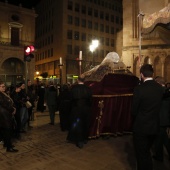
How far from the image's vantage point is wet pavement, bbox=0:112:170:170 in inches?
208

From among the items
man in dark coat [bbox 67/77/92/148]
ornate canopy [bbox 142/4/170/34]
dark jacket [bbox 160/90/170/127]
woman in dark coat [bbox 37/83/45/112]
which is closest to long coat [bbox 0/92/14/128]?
man in dark coat [bbox 67/77/92/148]

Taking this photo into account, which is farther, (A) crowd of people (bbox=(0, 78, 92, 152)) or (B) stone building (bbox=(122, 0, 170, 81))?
(B) stone building (bbox=(122, 0, 170, 81))

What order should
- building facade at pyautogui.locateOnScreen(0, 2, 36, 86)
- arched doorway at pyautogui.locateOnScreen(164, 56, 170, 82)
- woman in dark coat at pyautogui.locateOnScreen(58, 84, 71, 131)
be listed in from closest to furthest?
woman in dark coat at pyautogui.locateOnScreen(58, 84, 71, 131) < arched doorway at pyautogui.locateOnScreen(164, 56, 170, 82) < building facade at pyautogui.locateOnScreen(0, 2, 36, 86)

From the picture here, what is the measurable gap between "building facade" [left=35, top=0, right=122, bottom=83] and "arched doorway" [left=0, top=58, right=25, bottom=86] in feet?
41.4

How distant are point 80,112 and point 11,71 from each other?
33606 millimetres

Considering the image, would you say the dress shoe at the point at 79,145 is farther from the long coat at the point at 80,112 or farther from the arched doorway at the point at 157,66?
the arched doorway at the point at 157,66

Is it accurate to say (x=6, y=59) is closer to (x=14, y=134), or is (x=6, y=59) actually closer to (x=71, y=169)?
(x=14, y=134)

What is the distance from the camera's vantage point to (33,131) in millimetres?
9109

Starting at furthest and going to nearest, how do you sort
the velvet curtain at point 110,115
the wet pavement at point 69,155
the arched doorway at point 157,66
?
the arched doorway at point 157,66 → the velvet curtain at point 110,115 → the wet pavement at point 69,155

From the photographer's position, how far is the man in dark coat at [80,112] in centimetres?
702

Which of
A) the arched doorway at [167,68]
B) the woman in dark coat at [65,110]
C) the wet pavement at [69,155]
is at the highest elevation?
the arched doorway at [167,68]

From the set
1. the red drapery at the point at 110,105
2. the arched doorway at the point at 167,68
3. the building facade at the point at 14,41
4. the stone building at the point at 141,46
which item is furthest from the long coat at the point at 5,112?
the building facade at the point at 14,41

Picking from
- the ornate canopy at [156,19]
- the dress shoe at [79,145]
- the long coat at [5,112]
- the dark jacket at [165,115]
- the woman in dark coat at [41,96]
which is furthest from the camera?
the woman in dark coat at [41,96]

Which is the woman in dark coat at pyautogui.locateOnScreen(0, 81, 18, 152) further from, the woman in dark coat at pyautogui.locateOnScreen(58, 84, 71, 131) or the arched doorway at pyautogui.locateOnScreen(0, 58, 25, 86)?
the arched doorway at pyautogui.locateOnScreen(0, 58, 25, 86)
